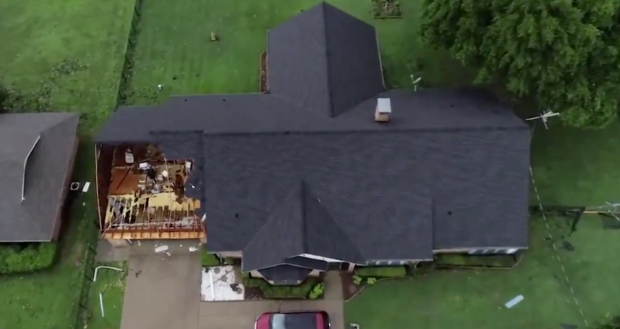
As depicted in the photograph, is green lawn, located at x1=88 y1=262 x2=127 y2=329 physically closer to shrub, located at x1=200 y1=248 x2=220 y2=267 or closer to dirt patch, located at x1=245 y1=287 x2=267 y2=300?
shrub, located at x1=200 y1=248 x2=220 y2=267

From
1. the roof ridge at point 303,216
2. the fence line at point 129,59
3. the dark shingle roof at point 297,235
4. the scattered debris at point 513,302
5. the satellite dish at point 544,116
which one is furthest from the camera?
the fence line at point 129,59

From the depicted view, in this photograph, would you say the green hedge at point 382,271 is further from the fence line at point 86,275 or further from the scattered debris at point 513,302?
the fence line at point 86,275

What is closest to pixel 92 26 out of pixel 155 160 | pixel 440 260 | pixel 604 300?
pixel 155 160

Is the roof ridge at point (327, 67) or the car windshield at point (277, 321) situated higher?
the roof ridge at point (327, 67)

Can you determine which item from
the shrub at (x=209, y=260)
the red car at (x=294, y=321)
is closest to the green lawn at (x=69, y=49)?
the shrub at (x=209, y=260)

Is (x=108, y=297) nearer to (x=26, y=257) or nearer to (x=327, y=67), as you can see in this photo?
(x=26, y=257)

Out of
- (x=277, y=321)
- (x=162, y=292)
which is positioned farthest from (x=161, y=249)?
(x=277, y=321)

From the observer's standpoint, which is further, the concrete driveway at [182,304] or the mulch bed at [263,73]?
the mulch bed at [263,73]
